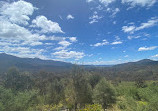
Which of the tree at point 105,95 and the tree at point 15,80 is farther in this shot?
the tree at point 15,80

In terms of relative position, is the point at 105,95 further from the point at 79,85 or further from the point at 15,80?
the point at 15,80

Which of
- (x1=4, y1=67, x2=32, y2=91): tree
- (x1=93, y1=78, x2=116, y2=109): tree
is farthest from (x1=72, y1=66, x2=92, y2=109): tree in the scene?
(x1=4, y1=67, x2=32, y2=91): tree

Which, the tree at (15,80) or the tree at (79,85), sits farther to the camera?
the tree at (15,80)

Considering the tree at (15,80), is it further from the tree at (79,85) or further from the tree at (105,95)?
the tree at (105,95)

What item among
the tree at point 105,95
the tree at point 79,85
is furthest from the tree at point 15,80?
the tree at point 105,95

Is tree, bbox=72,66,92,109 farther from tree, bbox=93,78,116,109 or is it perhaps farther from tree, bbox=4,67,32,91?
tree, bbox=4,67,32,91

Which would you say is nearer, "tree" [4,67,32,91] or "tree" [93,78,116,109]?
"tree" [93,78,116,109]

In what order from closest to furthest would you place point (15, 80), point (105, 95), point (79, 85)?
point (79, 85) < point (105, 95) < point (15, 80)

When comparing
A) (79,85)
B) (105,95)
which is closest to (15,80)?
(79,85)

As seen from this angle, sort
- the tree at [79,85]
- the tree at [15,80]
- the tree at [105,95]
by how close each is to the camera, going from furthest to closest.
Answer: the tree at [15,80] → the tree at [105,95] → the tree at [79,85]

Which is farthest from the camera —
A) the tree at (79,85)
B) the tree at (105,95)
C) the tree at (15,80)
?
the tree at (15,80)

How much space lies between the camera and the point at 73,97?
63.0 feet

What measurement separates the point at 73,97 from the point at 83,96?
7.06ft

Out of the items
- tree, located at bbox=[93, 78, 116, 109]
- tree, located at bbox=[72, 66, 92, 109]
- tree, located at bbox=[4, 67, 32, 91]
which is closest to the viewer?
tree, located at bbox=[72, 66, 92, 109]
